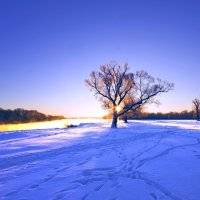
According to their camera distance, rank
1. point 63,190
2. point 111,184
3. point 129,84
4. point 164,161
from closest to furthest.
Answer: point 63,190, point 111,184, point 164,161, point 129,84

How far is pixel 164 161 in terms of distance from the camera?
9.16 meters

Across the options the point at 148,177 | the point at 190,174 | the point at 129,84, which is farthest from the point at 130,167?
the point at 129,84

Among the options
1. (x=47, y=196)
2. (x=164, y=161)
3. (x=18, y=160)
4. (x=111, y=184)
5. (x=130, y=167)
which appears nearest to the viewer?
(x=47, y=196)

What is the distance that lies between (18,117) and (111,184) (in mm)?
58591

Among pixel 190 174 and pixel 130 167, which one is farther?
pixel 130 167

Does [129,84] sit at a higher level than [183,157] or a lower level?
higher

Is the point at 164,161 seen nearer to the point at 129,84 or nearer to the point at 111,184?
the point at 111,184

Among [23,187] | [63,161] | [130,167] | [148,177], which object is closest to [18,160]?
[63,161]

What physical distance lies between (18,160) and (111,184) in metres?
5.04

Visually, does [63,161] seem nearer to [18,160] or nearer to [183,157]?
[18,160]

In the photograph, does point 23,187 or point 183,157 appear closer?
point 23,187

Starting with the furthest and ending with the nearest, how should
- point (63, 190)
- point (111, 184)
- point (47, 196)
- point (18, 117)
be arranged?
1. point (18, 117)
2. point (111, 184)
3. point (63, 190)
4. point (47, 196)

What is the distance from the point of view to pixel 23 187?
6.10m

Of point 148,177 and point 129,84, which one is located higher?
point 129,84
